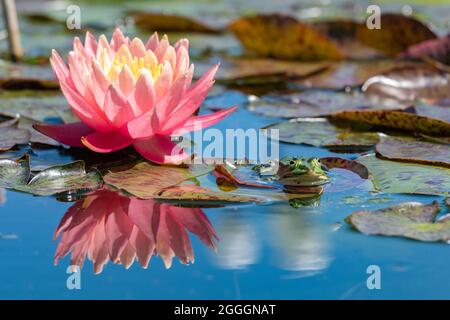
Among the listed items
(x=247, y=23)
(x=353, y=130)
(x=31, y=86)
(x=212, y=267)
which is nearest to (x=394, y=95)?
(x=353, y=130)

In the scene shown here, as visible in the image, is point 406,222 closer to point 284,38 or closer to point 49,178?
point 49,178

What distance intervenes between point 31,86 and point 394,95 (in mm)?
1329

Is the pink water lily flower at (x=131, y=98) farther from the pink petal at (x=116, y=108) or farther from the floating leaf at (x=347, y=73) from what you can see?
the floating leaf at (x=347, y=73)

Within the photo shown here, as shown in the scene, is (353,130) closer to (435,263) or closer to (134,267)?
(435,263)

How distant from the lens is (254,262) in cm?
140

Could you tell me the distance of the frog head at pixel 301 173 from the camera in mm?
1773

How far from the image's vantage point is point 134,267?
4.54 feet

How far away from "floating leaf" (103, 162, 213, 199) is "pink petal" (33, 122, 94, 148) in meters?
0.20

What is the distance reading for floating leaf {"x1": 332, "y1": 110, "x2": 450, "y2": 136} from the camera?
220 cm

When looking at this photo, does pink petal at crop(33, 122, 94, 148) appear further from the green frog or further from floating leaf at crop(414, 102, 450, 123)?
floating leaf at crop(414, 102, 450, 123)

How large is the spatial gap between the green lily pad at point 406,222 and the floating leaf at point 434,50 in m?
1.76

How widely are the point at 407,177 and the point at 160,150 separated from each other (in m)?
0.61

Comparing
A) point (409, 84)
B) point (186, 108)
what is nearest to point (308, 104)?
point (409, 84)

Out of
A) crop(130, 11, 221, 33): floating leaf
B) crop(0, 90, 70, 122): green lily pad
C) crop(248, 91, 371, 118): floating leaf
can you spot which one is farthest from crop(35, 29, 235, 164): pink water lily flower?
crop(130, 11, 221, 33): floating leaf
